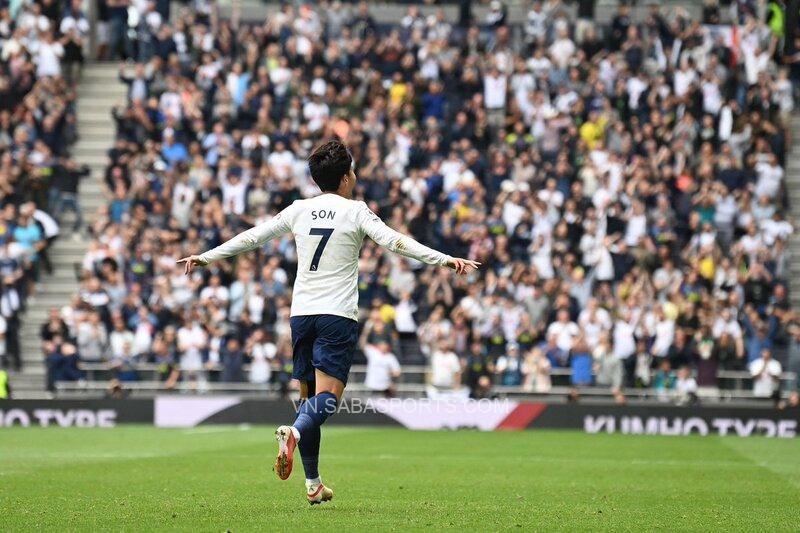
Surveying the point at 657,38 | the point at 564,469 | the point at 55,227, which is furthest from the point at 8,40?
the point at 564,469

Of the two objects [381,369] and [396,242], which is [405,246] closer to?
[396,242]

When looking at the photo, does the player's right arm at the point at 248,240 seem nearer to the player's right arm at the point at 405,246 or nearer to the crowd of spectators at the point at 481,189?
the player's right arm at the point at 405,246

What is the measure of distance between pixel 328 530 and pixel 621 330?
59.6ft

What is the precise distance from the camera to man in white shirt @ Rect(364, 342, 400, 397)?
88.3ft

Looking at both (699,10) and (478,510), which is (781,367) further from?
(478,510)

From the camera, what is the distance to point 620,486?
1446cm

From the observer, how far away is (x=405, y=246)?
35.5 feet

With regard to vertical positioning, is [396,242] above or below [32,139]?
below

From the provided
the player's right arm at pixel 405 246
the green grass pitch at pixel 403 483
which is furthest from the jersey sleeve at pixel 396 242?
the green grass pitch at pixel 403 483

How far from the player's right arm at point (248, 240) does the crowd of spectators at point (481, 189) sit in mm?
15731

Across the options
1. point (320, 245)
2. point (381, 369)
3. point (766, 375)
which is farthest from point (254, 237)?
point (766, 375)

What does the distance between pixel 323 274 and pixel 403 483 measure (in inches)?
157

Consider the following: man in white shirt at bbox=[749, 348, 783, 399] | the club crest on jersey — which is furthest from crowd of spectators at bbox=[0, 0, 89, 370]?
the club crest on jersey

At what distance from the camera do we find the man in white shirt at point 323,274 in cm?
1105
